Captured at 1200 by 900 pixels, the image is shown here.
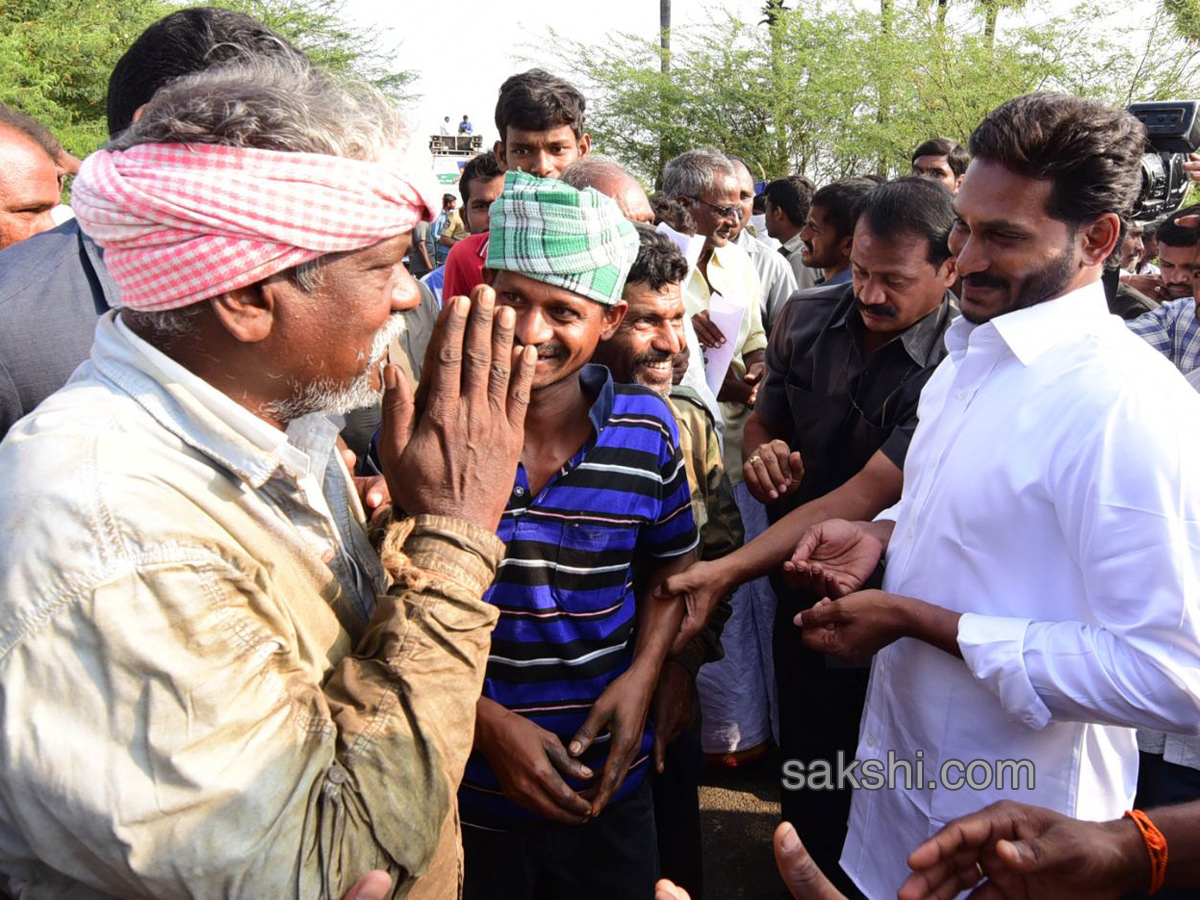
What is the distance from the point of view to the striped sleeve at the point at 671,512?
2.24m

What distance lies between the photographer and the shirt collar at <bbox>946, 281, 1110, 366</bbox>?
1.97 m

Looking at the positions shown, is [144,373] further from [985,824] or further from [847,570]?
[847,570]

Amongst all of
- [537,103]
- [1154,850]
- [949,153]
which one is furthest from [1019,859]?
[949,153]

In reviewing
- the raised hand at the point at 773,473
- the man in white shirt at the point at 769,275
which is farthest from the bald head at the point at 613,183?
the man in white shirt at the point at 769,275

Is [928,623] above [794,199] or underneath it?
above

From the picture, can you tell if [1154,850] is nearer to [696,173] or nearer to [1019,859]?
[1019,859]

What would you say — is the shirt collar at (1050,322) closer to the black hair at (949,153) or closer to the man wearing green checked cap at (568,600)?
the man wearing green checked cap at (568,600)

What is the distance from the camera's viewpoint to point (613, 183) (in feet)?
11.4

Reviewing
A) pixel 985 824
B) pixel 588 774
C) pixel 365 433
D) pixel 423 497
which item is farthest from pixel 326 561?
pixel 365 433

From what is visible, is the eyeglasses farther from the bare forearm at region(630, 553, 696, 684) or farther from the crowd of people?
the bare forearm at region(630, 553, 696, 684)

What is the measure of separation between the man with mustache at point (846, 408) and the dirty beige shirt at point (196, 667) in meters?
1.55

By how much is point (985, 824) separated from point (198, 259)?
1592mm

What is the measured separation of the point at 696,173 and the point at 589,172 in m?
1.55

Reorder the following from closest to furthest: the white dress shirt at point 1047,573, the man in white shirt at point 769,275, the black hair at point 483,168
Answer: the white dress shirt at point 1047,573, the man in white shirt at point 769,275, the black hair at point 483,168
